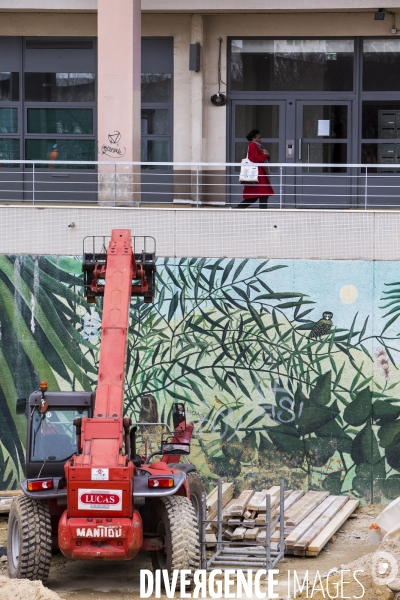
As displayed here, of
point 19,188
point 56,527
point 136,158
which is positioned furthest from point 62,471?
point 19,188

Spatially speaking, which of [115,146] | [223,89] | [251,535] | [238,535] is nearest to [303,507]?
[251,535]

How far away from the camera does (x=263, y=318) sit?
1827 centimetres

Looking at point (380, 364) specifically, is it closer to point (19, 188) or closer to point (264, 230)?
point (264, 230)

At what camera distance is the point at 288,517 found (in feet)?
53.5

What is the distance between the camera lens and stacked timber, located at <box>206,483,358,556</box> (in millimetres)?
15227

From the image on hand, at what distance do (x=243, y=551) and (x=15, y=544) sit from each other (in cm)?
303

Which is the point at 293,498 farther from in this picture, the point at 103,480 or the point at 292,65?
the point at 292,65

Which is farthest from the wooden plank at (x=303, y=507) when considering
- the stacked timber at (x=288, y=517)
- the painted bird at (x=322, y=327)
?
the painted bird at (x=322, y=327)

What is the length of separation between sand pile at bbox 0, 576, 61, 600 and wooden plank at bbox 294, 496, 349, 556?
14.9 feet

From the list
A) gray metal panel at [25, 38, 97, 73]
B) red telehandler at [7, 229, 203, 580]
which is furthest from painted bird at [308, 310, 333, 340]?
gray metal panel at [25, 38, 97, 73]

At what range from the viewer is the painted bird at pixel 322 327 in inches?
715

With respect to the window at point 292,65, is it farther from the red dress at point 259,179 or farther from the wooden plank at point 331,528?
the wooden plank at point 331,528

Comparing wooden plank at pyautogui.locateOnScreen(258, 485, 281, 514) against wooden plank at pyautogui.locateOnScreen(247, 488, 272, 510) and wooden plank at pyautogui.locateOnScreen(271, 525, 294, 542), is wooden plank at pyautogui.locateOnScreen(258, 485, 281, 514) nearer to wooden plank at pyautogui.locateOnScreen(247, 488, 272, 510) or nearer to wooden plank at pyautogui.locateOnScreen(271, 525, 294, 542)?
wooden plank at pyautogui.locateOnScreen(247, 488, 272, 510)

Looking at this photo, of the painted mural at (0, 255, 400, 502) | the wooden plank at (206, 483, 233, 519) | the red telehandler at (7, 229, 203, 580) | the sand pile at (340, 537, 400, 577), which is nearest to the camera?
the red telehandler at (7, 229, 203, 580)
